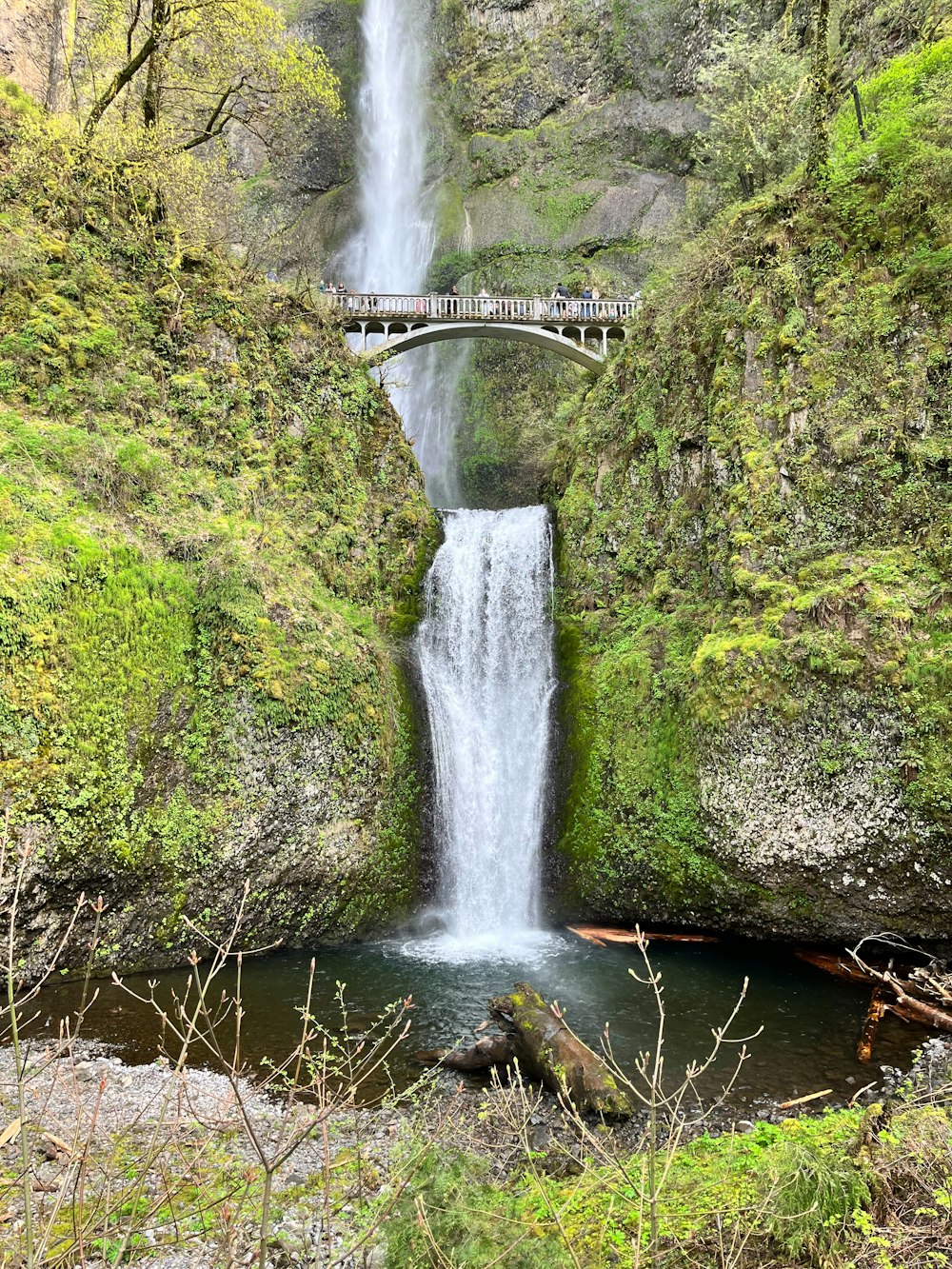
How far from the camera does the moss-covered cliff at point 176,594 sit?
874cm

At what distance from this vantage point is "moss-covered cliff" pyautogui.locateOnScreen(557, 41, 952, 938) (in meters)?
9.45

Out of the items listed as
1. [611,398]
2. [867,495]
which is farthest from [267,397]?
[867,495]

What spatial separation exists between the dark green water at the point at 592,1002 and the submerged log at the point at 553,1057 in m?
0.80

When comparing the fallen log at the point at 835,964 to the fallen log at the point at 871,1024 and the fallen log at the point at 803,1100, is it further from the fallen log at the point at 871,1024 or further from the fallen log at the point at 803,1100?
the fallen log at the point at 803,1100

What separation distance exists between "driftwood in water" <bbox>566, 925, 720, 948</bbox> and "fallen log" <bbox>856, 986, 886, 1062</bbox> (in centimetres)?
252

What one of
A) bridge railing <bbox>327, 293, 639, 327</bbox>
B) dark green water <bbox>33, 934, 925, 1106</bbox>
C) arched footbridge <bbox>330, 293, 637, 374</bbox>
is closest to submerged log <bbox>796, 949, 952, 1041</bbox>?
dark green water <bbox>33, 934, 925, 1106</bbox>

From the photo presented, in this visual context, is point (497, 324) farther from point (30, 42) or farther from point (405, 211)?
point (405, 211)

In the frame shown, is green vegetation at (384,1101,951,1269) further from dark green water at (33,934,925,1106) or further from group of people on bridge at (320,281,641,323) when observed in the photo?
group of people on bridge at (320,281,641,323)

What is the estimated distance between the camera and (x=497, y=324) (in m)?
20.4

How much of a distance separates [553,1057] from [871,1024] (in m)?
3.84

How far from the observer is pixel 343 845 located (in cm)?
1083

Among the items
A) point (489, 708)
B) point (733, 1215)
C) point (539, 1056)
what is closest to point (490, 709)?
point (489, 708)

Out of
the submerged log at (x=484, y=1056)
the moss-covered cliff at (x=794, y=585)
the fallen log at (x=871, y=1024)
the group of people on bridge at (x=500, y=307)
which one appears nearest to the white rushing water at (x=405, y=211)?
the group of people on bridge at (x=500, y=307)

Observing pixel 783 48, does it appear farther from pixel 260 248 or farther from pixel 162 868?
pixel 162 868
